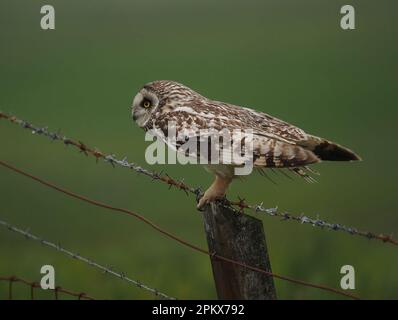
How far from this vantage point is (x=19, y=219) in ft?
36.8

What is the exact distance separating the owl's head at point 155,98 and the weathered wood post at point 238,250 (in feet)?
4.14

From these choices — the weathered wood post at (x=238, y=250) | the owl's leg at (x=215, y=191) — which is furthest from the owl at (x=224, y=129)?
the weathered wood post at (x=238, y=250)

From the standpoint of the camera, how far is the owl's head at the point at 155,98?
5.10 m

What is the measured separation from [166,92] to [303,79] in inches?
422

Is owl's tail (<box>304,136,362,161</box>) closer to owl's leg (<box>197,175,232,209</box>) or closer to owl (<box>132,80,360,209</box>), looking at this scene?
owl (<box>132,80,360,209</box>)

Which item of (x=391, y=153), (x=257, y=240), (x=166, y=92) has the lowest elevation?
(x=257, y=240)

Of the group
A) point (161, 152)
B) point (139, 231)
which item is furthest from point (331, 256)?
point (161, 152)

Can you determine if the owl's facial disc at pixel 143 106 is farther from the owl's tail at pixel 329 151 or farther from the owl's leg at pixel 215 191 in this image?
the owl's tail at pixel 329 151

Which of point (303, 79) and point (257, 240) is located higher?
point (303, 79)

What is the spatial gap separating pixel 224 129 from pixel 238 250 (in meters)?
0.97

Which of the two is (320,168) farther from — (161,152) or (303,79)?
(161,152)

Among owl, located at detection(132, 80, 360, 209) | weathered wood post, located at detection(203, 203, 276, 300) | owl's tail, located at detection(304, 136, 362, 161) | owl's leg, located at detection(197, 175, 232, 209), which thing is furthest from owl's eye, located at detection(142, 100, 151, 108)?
weathered wood post, located at detection(203, 203, 276, 300)
